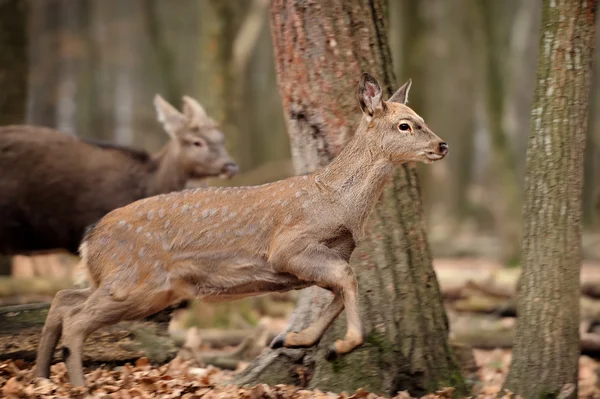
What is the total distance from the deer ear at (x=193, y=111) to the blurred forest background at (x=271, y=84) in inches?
31.9

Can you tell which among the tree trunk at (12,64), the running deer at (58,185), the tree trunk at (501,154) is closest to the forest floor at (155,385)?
the running deer at (58,185)


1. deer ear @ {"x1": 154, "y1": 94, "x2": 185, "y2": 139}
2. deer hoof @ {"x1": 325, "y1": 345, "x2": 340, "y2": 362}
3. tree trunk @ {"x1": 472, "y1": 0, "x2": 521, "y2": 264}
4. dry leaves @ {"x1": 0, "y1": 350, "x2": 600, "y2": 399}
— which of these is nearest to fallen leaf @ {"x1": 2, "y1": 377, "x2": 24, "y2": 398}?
dry leaves @ {"x1": 0, "y1": 350, "x2": 600, "y2": 399}

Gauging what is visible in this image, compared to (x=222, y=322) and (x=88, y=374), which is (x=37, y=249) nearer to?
(x=222, y=322)

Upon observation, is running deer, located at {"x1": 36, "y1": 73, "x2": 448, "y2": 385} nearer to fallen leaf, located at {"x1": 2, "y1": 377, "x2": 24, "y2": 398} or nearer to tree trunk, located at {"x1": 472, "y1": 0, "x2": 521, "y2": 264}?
fallen leaf, located at {"x1": 2, "y1": 377, "x2": 24, "y2": 398}

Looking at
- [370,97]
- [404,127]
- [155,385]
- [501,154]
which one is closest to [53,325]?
[155,385]

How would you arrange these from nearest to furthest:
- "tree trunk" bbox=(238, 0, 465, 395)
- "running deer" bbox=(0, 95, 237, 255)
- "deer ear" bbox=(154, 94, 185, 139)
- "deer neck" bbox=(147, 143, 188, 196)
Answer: "tree trunk" bbox=(238, 0, 465, 395), "running deer" bbox=(0, 95, 237, 255), "deer neck" bbox=(147, 143, 188, 196), "deer ear" bbox=(154, 94, 185, 139)

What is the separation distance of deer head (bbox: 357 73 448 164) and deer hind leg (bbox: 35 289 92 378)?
2643mm

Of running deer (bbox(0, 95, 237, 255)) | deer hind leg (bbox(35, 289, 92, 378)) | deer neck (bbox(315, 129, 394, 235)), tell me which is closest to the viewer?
deer hind leg (bbox(35, 289, 92, 378))

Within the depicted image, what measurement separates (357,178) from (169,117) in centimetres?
590

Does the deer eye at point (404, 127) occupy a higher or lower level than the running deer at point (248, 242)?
higher

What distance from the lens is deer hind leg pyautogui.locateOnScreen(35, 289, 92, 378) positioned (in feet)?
23.1

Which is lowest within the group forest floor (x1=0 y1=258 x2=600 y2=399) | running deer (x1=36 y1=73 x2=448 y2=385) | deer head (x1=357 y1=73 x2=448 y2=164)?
forest floor (x1=0 y1=258 x2=600 y2=399)

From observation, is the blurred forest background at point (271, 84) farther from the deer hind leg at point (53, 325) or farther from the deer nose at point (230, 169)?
the deer hind leg at point (53, 325)

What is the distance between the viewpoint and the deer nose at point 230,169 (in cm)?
1245
